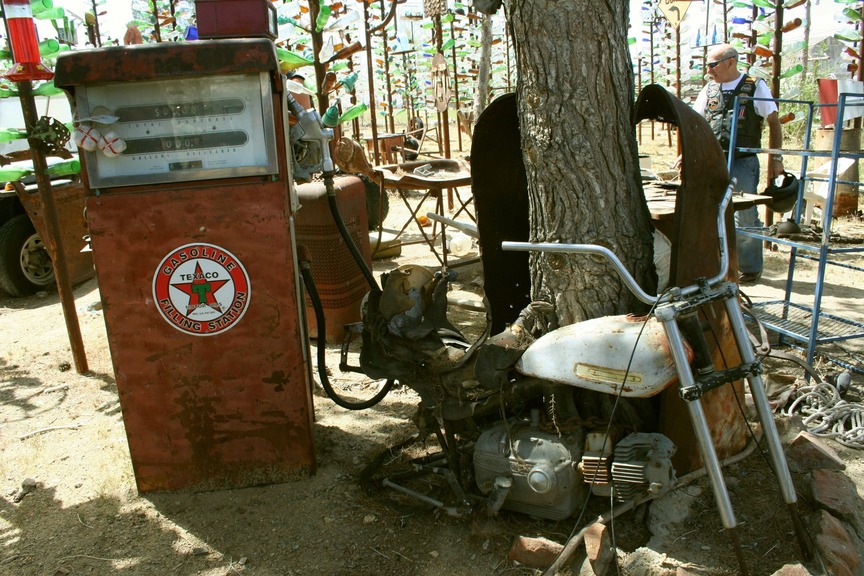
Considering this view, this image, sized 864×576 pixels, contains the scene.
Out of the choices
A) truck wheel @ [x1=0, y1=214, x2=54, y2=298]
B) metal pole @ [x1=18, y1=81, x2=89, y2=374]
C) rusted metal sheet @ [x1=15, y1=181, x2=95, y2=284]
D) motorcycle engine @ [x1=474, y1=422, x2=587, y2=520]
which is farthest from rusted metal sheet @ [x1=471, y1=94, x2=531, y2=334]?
truck wheel @ [x1=0, y1=214, x2=54, y2=298]

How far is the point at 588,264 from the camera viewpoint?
275 centimetres

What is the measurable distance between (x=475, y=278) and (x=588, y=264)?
145 inches

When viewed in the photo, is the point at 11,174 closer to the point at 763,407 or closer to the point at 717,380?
the point at 717,380

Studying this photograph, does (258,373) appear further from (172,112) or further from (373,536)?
(172,112)

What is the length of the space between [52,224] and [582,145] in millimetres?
3307

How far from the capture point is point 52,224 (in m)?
4.31

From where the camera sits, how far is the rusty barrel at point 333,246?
463 cm

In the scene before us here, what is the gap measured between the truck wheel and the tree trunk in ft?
17.2

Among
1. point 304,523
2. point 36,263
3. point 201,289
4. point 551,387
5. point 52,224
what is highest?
point 52,224

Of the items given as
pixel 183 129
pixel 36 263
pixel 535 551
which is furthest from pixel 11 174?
→ pixel 535 551

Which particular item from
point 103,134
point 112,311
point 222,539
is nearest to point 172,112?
point 103,134

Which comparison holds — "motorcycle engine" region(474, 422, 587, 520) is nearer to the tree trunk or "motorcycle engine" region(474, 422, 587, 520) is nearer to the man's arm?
the tree trunk

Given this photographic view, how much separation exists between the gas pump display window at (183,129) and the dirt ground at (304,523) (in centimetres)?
137

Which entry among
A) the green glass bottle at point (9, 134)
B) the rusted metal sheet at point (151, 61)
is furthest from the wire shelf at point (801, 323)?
the green glass bottle at point (9, 134)
